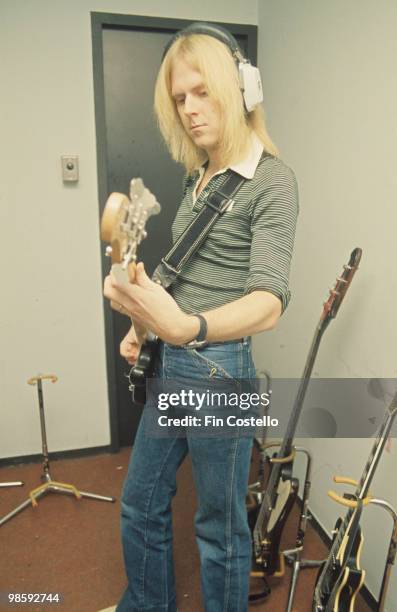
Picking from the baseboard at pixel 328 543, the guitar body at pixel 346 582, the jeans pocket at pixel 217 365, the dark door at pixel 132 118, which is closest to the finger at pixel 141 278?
the jeans pocket at pixel 217 365

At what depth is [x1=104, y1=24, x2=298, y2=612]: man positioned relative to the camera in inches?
31.4

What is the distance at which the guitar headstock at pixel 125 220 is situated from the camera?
0.66 m

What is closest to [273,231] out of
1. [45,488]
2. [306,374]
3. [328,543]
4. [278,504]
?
[306,374]

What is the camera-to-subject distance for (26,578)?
156 centimetres

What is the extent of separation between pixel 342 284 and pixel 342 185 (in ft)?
1.20

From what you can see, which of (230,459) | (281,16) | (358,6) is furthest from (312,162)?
(230,459)

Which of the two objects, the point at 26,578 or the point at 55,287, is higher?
the point at 55,287

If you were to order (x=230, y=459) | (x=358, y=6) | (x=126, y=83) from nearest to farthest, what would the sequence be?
(x=230, y=459) < (x=358, y=6) < (x=126, y=83)

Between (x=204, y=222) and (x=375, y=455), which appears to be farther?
(x=375, y=455)

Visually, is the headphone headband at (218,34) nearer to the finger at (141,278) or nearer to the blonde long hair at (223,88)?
the blonde long hair at (223,88)

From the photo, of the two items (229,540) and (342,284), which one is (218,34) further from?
(229,540)

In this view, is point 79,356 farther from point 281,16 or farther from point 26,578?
point 281,16

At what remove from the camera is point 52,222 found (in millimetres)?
2064

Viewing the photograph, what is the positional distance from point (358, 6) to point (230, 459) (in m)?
1.28
